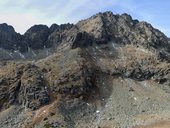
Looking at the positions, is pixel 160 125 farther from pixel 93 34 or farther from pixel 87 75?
pixel 93 34

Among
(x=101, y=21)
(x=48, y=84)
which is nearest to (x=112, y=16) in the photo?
(x=101, y=21)

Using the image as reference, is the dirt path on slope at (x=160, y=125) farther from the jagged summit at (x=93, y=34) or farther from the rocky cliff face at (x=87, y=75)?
the jagged summit at (x=93, y=34)

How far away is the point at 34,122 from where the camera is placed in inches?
4616

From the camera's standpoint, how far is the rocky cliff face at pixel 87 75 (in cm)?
12169

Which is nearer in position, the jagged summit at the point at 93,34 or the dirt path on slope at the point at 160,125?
the dirt path on slope at the point at 160,125

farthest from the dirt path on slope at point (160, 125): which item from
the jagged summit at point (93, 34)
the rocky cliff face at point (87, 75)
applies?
the jagged summit at point (93, 34)

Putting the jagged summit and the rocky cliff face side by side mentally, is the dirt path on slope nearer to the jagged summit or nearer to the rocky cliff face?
the rocky cliff face

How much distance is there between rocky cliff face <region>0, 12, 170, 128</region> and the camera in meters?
122

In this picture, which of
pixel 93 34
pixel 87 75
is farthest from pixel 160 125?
pixel 93 34

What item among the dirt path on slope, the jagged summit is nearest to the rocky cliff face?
the jagged summit

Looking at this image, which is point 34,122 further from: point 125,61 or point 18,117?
point 125,61

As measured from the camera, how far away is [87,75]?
141875mm

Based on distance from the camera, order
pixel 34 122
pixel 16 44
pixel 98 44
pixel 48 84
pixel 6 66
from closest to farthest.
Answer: pixel 34 122 → pixel 48 84 → pixel 6 66 → pixel 98 44 → pixel 16 44

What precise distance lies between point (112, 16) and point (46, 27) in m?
30.2
